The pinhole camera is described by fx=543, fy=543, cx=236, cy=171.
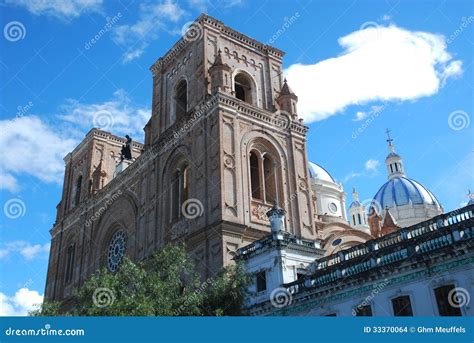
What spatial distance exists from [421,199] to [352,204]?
310 inches

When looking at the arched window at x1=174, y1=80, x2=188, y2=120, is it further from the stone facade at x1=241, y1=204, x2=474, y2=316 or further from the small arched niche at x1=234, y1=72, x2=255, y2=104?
the stone facade at x1=241, y1=204, x2=474, y2=316

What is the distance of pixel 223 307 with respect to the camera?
786 inches

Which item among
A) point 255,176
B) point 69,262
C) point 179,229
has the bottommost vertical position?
point 179,229

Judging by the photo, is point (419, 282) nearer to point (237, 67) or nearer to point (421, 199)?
point (237, 67)

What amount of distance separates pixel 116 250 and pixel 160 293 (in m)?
20.2

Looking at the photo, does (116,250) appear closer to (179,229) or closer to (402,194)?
(179,229)

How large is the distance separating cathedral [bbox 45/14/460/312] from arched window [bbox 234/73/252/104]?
72mm

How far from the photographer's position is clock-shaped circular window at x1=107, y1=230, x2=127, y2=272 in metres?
37.2

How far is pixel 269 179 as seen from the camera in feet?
106

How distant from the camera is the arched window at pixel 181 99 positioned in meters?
35.9

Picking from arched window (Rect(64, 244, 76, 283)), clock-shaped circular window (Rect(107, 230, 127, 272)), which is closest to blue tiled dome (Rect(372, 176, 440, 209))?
clock-shaped circular window (Rect(107, 230, 127, 272))

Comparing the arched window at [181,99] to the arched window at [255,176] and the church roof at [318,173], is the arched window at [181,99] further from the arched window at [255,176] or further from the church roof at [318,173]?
the church roof at [318,173]

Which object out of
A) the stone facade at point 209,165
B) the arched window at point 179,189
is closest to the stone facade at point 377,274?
the stone facade at point 209,165

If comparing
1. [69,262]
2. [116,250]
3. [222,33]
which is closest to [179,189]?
[116,250]
